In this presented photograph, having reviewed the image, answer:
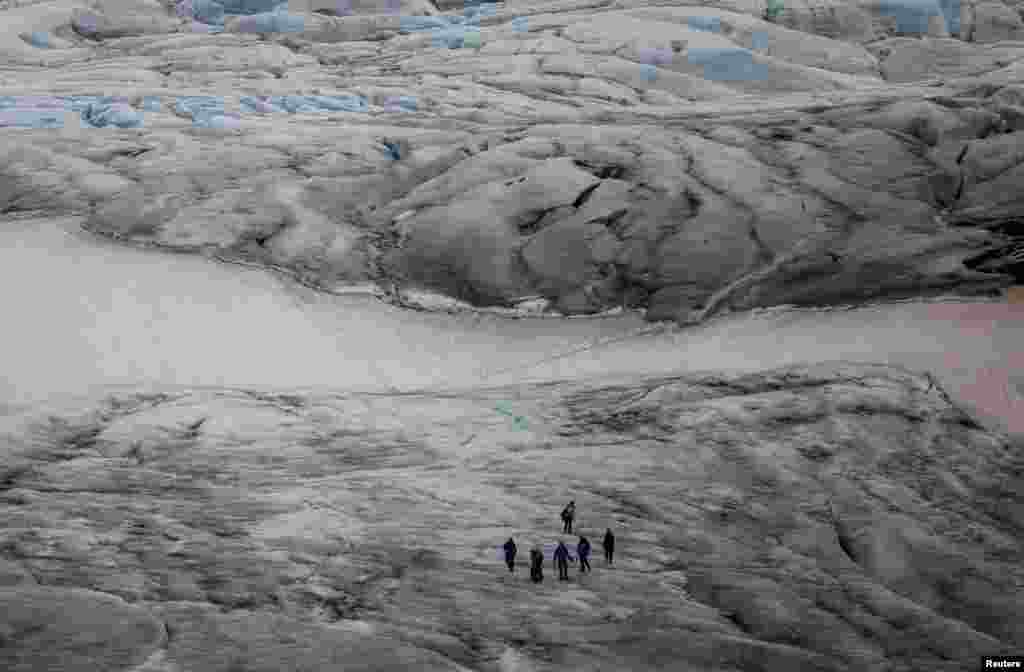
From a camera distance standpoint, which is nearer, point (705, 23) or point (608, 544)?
point (608, 544)

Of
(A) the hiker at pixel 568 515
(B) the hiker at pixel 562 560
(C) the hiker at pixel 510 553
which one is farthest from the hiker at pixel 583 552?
(A) the hiker at pixel 568 515

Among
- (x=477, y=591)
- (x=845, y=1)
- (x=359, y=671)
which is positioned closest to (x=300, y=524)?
(x=477, y=591)

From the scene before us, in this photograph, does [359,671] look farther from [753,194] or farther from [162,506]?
[753,194]

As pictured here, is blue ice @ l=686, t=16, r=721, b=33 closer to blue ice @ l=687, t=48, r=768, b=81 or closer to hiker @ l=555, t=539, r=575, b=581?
blue ice @ l=687, t=48, r=768, b=81

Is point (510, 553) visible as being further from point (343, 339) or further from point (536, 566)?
point (343, 339)

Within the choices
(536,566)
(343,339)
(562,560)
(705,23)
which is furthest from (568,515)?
(705,23)

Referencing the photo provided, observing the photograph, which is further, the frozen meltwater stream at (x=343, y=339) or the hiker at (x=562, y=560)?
the frozen meltwater stream at (x=343, y=339)

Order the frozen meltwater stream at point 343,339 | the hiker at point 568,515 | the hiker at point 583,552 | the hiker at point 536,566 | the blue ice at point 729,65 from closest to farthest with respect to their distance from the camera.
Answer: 1. the hiker at point 536,566
2. the hiker at point 583,552
3. the hiker at point 568,515
4. the frozen meltwater stream at point 343,339
5. the blue ice at point 729,65

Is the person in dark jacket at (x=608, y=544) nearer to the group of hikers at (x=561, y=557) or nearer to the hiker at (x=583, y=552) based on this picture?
the group of hikers at (x=561, y=557)
